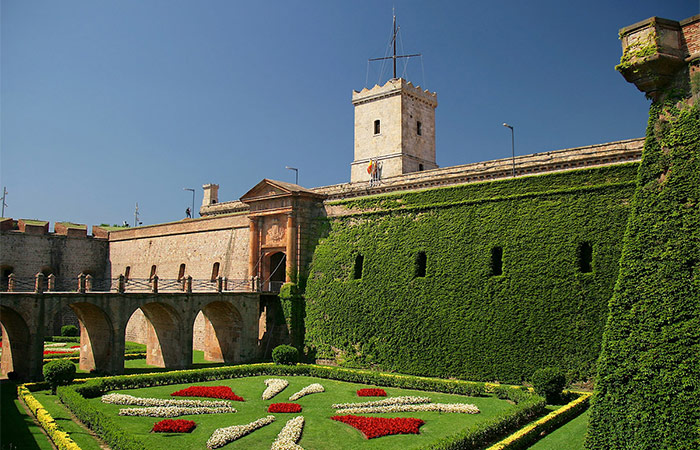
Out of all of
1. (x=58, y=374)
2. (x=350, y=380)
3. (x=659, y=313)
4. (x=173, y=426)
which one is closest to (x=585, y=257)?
(x=350, y=380)

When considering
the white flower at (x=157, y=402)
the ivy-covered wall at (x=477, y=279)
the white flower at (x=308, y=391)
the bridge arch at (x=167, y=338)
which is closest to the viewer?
the white flower at (x=157, y=402)

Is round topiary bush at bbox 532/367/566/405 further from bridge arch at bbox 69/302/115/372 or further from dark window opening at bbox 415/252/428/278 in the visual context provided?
bridge arch at bbox 69/302/115/372

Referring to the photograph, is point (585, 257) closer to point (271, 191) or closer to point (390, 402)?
point (390, 402)

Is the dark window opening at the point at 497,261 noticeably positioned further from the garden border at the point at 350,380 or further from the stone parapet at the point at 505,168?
the garden border at the point at 350,380

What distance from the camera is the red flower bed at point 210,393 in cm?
1942

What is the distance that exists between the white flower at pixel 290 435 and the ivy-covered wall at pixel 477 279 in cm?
860

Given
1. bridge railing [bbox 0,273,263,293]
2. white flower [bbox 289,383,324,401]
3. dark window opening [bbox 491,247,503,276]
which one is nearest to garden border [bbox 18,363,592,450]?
white flower [bbox 289,383,324,401]

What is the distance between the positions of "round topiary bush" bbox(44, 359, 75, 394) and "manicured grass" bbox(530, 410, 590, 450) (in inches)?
606

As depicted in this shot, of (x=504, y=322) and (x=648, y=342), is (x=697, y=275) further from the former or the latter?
(x=504, y=322)

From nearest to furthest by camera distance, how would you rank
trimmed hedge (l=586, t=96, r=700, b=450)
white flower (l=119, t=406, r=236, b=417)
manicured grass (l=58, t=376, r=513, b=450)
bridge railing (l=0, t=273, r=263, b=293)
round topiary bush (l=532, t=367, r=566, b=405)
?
trimmed hedge (l=586, t=96, r=700, b=450) → manicured grass (l=58, t=376, r=513, b=450) → white flower (l=119, t=406, r=236, b=417) → round topiary bush (l=532, t=367, r=566, b=405) → bridge railing (l=0, t=273, r=263, b=293)

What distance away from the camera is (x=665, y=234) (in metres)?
9.37

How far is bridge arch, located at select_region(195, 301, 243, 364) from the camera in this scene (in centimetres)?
2786

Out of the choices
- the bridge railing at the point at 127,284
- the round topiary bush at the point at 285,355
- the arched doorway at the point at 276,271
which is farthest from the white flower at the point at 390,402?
the arched doorway at the point at 276,271

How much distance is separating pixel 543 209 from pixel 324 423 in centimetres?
1172
